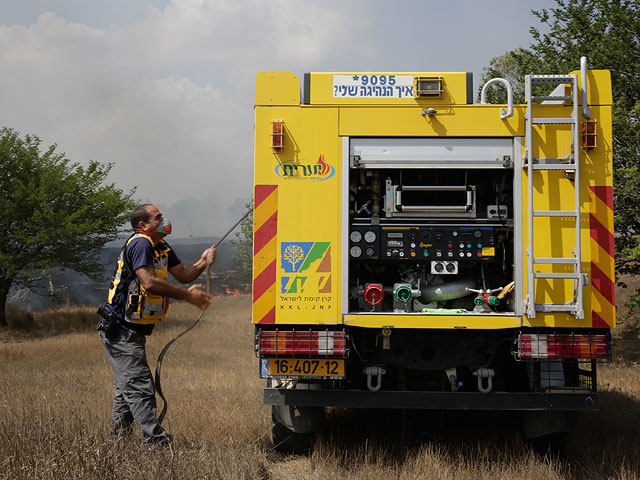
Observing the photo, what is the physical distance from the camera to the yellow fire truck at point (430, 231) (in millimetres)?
4746

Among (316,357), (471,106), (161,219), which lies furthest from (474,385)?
(161,219)

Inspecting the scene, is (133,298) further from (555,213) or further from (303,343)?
(555,213)

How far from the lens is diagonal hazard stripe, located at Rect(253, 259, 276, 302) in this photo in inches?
191

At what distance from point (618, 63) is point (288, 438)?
10.3m

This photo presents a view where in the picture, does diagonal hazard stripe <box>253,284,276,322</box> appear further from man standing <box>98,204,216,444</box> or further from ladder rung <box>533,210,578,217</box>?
ladder rung <box>533,210,578,217</box>

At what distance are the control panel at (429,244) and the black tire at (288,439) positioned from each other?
154 cm

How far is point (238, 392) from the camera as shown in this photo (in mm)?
7930

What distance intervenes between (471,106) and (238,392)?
14.9 feet

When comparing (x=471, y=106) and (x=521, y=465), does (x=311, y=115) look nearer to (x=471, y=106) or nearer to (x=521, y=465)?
(x=471, y=106)

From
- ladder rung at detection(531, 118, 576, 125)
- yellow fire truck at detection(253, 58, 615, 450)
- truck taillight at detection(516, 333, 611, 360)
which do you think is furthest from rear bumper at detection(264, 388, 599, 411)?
ladder rung at detection(531, 118, 576, 125)

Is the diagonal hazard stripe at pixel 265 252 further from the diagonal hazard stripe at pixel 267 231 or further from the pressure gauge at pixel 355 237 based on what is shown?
the pressure gauge at pixel 355 237

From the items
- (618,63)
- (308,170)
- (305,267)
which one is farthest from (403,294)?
(618,63)

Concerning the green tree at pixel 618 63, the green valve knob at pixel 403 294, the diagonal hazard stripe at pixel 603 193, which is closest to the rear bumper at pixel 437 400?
the green valve knob at pixel 403 294

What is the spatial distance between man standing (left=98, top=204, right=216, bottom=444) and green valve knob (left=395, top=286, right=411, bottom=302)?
1.38 meters
